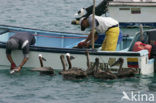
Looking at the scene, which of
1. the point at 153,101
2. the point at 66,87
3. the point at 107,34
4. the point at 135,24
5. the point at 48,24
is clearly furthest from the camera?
the point at 48,24

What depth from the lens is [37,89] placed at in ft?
65.6

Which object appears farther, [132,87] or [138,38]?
[138,38]

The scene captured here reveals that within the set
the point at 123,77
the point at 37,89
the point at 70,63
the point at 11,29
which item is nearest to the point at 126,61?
the point at 123,77

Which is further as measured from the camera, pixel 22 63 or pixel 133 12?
pixel 133 12

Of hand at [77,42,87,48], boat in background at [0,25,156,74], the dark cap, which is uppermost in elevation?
the dark cap

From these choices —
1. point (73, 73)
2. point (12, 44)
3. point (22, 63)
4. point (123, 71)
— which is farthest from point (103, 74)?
point (12, 44)

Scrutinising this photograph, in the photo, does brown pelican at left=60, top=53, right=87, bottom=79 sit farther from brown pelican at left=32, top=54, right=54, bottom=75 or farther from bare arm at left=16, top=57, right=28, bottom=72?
bare arm at left=16, top=57, right=28, bottom=72

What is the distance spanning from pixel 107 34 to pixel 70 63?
169 centimetres

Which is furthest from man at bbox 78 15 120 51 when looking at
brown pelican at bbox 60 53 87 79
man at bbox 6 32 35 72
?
man at bbox 6 32 35 72

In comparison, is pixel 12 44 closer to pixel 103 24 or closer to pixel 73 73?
pixel 73 73

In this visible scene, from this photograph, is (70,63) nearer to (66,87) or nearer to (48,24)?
(66,87)

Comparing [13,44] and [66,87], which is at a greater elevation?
[13,44]

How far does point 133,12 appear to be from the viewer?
101 ft

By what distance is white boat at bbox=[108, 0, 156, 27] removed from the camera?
30.2 metres
